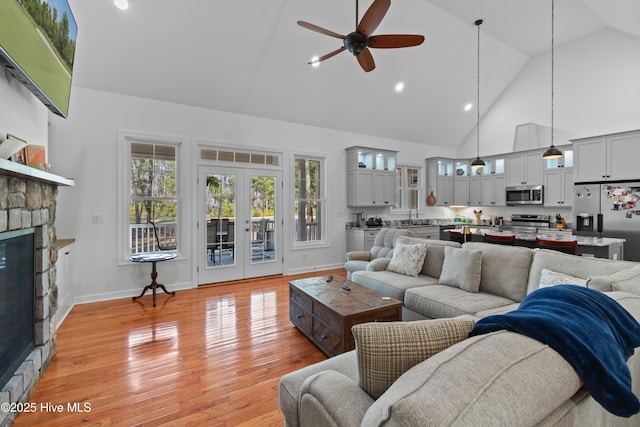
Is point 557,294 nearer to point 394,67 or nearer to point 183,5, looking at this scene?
point 183,5

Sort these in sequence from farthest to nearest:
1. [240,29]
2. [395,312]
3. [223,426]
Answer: [240,29]
[395,312]
[223,426]

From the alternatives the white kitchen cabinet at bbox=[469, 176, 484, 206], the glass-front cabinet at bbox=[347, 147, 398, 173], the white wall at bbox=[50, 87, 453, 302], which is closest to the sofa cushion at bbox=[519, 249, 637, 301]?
the glass-front cabinet at bbox=[347, 147, 398, 173]

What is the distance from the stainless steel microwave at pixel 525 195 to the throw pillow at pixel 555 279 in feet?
16.9

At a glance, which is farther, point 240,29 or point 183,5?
point 240,29

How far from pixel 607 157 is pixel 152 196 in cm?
771

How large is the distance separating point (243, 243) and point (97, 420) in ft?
11.5

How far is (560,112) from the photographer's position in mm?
6383

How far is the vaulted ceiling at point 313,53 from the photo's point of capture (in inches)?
147

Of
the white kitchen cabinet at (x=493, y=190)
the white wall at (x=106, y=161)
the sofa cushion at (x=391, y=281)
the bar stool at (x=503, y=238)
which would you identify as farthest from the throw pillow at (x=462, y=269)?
the white kitchen cabinet at (x=493, y=190)

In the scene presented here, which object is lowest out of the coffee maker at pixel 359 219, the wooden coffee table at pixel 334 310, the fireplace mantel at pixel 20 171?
the wooden coffee table at pixel 334 310

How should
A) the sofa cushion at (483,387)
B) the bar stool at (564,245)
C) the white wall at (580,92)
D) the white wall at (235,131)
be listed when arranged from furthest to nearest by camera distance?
Answer: the white wall at (580,92) → the white wall at (235,131) → the bar stool at (564,245) → the sofa cushion at (483,387)

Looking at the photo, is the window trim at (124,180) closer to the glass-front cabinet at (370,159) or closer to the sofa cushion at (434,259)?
the glass-front cabinet at (370,159)

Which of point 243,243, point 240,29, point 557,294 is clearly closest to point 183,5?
point 240,29

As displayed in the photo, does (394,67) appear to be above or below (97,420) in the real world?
above
